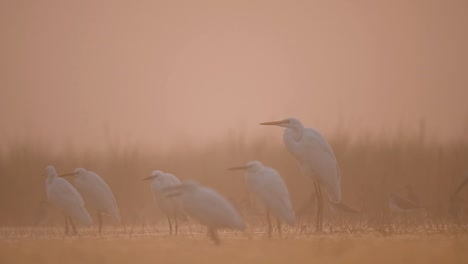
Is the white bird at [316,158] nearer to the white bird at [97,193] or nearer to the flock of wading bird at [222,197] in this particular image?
the flock of wading bird at [222,197]

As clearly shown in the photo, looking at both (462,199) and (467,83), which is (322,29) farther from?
(462,199)

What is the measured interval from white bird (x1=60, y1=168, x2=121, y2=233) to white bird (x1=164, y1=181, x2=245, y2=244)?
0.55 meters

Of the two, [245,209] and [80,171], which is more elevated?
[80,171]

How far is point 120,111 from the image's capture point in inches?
162

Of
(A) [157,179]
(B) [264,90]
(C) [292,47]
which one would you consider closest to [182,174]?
(A) [157,179]

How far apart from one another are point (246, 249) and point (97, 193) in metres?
0.93

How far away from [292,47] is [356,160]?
0.69 m

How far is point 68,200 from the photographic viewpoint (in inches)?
146

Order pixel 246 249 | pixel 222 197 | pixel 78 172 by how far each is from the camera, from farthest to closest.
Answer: pixel 78 172 → pixel 222 197 → pixel 246 249

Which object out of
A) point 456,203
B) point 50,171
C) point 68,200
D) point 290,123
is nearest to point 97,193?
point 68,200

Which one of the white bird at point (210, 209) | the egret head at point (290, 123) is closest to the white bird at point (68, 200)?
the white bird at point (210, 209)

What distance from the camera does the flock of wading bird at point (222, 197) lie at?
129 inches

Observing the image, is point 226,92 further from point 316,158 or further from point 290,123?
point 316,158

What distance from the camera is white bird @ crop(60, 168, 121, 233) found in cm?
376
